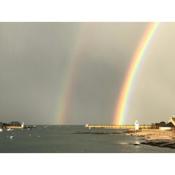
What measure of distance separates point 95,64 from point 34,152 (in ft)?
5.72

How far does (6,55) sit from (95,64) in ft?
4.75

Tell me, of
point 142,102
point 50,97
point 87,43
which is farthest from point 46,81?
point 142,102

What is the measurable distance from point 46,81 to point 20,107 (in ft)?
1.96

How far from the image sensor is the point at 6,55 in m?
9.52

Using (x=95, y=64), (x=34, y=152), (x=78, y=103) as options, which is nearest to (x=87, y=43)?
(x=95, y=64)

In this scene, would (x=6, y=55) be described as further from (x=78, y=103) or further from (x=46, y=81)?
(x=78, y=103)
